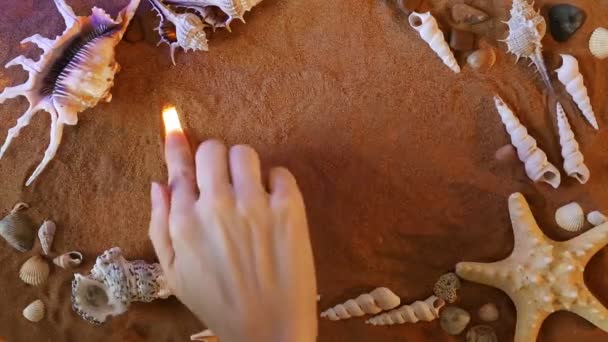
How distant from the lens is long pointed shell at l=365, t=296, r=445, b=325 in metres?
1.75

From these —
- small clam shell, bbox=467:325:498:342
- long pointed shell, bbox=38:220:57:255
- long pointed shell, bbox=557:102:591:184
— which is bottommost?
small clam shell, bbox=467:325:498:342

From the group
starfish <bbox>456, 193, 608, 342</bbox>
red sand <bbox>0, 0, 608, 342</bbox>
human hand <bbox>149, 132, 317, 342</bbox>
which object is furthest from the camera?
red sand <bbox>0, 0, 608, 342</bbox>

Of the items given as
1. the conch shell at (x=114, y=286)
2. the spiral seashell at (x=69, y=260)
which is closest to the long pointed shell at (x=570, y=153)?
the conch shell at (x=114, y=286)

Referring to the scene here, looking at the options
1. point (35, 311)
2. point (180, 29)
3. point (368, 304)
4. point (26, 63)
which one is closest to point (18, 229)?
point (35, 311)

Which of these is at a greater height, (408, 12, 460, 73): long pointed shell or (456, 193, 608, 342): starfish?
(408, 12, 460, 73): long pointed shell

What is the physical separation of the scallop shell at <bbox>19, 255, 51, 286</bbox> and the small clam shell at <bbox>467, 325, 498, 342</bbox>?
4.11 ft

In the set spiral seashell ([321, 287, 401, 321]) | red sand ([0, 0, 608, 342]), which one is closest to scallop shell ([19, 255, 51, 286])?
red sand ([0, 0, 608, 342])

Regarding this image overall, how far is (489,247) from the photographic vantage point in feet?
5.90

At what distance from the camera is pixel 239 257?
1.26 metres

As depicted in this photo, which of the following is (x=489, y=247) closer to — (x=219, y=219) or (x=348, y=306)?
(x=348, y=306)

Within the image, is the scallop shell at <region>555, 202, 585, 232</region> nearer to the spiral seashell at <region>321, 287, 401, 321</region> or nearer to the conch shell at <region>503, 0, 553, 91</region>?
the conch shell at <region>503, 0, 553, 91</region>

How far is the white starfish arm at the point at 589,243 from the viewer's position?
5.58 ft

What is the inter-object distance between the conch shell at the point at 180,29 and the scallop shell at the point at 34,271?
72 centimetres

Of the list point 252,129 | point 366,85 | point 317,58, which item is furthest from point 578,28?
point 252,129
